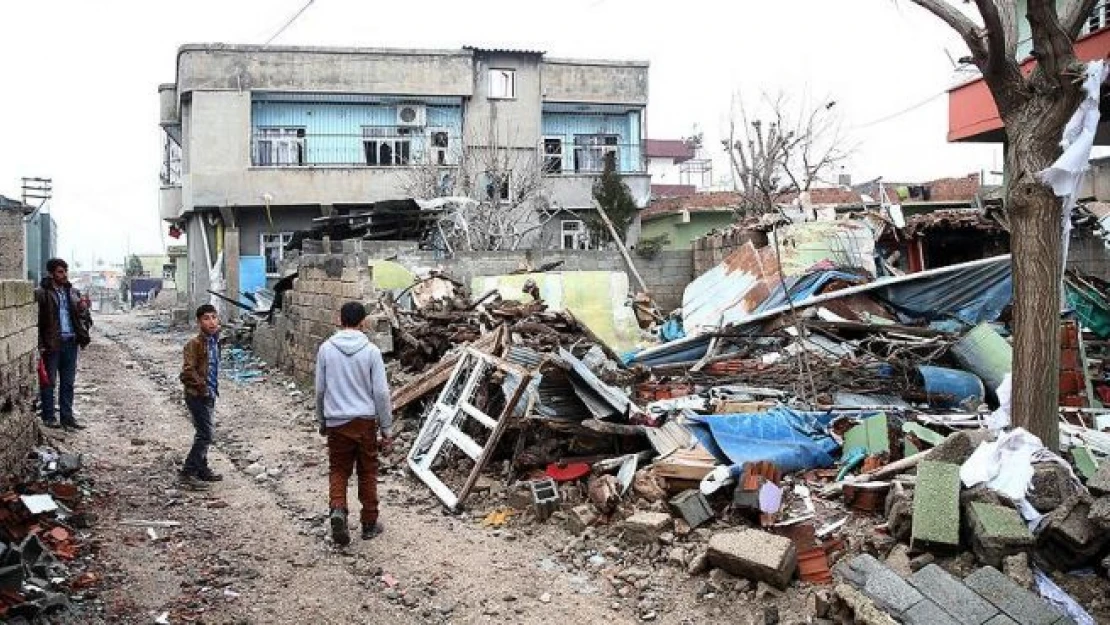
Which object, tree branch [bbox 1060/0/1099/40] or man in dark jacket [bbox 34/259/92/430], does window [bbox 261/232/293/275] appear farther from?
tree branch [bbox 1060/0/1099/40]

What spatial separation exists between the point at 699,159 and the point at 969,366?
47055 millimetres

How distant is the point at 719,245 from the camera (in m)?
16.6

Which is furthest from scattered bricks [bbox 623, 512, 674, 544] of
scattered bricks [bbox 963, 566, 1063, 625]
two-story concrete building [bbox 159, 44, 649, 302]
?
two-story concrete building [bbox 159, 44, 649, 302]

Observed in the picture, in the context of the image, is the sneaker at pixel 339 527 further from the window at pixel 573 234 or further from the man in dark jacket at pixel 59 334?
the window at pixel 573 234

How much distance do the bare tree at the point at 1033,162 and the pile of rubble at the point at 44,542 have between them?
18.3ft

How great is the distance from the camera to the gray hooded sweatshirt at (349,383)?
227 inches

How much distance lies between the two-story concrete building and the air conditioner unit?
0.03m

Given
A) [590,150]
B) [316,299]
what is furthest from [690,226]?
[316,299]

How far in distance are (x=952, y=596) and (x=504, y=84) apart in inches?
1005

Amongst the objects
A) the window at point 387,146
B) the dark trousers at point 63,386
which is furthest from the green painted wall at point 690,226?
the dark trousers at point 63,386

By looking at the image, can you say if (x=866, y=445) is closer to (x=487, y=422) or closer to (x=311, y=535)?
(x=487, y=422)

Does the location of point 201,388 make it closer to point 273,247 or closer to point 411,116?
point 273,247

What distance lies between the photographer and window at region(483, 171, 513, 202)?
2478 cm

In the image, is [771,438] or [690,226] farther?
[690,226]
